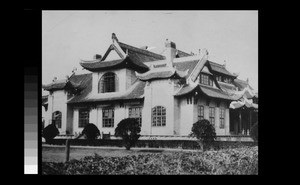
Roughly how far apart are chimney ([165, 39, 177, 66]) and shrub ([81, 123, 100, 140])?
1704 mm

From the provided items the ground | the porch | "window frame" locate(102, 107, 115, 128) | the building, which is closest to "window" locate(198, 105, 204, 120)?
the building

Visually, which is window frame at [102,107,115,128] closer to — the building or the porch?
the building

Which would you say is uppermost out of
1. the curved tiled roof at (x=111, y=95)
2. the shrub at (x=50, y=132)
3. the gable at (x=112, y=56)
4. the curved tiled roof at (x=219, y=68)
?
the gable at (x=112, y=56)

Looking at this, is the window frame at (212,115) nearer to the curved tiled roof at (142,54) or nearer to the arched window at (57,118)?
the curved tiled roof at (142,54)

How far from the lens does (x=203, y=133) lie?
677 cm

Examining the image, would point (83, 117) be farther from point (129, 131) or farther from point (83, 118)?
point (129, 131)

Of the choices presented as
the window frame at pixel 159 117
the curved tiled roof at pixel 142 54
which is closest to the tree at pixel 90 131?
the window frame at pixel 159 117

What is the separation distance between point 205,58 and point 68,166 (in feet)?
Answer: 9.59

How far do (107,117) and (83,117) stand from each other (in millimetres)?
452

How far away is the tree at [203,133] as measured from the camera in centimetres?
677
